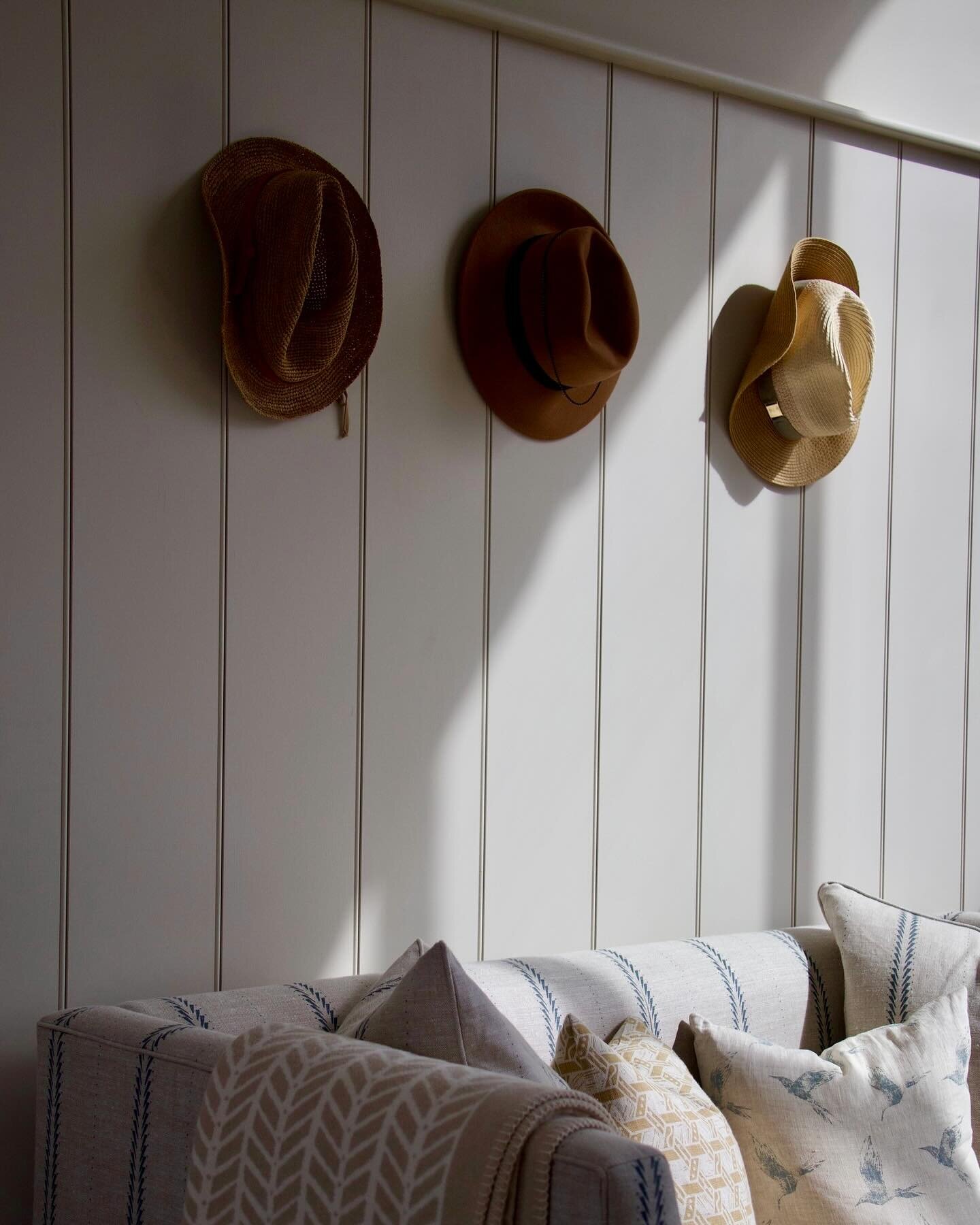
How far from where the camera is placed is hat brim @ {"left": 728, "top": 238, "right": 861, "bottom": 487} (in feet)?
7.01

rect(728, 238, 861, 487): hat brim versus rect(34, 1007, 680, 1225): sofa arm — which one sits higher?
rect(728, 238, 861, 487): hat brim

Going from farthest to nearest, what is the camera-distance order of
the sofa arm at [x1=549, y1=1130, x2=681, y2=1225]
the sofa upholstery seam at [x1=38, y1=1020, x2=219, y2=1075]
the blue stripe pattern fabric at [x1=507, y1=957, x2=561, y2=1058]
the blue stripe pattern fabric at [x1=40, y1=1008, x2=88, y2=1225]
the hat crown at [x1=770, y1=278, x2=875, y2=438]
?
the hat crown at [x1=770, y1=278, x2=875, y2=438] < the blue stripe pattern fabric at [x1=507, y1=957, x2=561, y2=1058] < the blue stripe pattern fabric at [x1=40, y1=1008, x2=88, y2=1225] < the sofa upholstery seam at [x1=38, y1=1020, x2=219, y2=1075] < the sofa arm at [x1=549, y1=1130, x2=681, y2=1225]

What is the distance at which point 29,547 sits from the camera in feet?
5.17

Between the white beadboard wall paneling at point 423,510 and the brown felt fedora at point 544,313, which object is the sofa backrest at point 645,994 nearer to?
the white beadboard wall paneling at point 423,510

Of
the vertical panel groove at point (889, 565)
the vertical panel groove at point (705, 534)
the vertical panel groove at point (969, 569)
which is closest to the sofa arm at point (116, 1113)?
the vertical panel groove at point (705, 534)

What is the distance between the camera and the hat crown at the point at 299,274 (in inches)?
62.3

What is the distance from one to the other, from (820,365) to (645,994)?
3.58 ft

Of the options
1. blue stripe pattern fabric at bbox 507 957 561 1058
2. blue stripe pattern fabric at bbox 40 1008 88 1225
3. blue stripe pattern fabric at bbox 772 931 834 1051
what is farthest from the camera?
blue stripe pattern fabric at bbox 772 931 834 1051

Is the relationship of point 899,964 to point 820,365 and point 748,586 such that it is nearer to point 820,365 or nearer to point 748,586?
point 748,586

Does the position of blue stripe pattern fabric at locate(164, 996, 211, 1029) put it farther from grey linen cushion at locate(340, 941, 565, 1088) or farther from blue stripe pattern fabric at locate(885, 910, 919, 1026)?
blue stripe pattern fabric at locate(885, 910, 919, 1026)

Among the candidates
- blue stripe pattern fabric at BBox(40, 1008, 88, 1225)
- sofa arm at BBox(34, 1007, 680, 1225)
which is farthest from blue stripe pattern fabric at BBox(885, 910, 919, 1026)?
blue stripe pattern fabric at BBox(40, 1008, 88, 1225)

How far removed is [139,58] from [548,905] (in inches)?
54.7

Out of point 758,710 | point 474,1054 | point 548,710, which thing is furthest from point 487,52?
point 474,1054

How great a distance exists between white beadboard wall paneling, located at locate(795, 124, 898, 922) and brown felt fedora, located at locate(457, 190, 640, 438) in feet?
1.98
